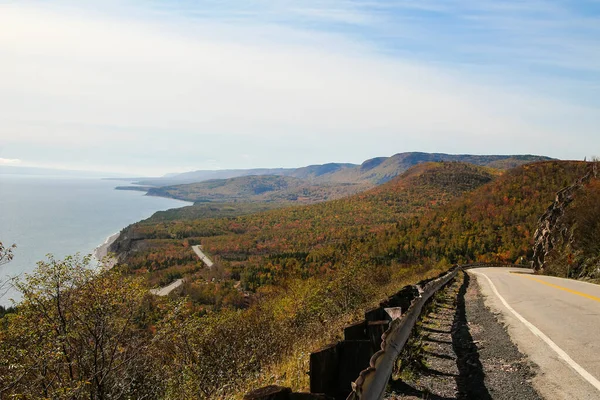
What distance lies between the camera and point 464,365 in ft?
18.7

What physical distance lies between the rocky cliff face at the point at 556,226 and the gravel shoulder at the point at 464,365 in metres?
21.7

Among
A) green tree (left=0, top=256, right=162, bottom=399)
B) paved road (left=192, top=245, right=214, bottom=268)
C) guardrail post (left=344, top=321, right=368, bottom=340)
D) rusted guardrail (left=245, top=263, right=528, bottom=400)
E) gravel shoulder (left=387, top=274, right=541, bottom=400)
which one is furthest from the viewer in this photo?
paved road (left=192, top=245, right=214, bottom=268)

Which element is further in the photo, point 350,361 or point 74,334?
point 74,334

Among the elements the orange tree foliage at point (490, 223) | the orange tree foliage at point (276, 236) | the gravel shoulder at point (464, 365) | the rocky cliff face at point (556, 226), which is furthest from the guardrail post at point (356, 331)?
the orange tree foliage at point (276, 236)

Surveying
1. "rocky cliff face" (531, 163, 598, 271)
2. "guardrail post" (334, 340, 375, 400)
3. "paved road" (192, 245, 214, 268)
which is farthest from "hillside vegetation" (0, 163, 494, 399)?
"paved road" (192, 245, 214, 268)

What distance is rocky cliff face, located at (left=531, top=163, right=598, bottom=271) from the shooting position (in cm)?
2823

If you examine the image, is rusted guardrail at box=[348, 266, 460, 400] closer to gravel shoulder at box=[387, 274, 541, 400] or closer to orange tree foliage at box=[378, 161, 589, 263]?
gravel shoulder at box=[387, 274, 541, 400]

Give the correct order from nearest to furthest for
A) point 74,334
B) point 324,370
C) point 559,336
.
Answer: point 324,370, point 559,336, point 74,334

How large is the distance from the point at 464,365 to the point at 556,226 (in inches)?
1163

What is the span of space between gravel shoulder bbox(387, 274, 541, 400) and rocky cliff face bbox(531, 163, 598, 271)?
21703 mm

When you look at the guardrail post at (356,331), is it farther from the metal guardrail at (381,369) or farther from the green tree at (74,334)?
the green tree at (74,334)

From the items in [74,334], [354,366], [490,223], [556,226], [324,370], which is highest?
[324,370]

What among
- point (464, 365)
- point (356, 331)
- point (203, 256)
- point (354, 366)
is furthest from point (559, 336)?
point (203, 256)

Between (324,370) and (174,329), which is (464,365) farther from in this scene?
(174,329)
